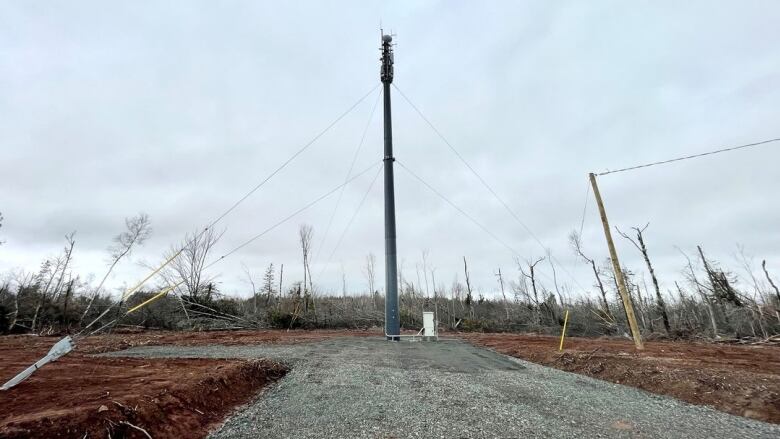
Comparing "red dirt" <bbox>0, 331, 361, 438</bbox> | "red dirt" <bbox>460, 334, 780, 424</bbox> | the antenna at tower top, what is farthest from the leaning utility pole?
"red dirt" <bbox>0, 331, 361, 438</bbox>

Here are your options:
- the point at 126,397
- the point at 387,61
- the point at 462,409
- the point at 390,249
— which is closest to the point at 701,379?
the point at 462,409

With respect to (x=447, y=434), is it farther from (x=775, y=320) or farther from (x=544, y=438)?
(x=775, y=320)

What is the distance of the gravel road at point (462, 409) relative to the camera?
5.19 metres

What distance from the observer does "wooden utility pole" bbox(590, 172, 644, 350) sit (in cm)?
1236

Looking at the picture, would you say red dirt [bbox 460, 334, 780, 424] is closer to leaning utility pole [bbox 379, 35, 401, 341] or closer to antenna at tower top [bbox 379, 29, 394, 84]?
leaning utility pole [bbox 379, 35, 401, 341]

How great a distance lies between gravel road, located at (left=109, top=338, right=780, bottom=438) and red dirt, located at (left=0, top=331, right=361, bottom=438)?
534 millimetres

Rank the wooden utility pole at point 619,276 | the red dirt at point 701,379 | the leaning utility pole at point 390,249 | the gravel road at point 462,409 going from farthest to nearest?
the leaning utility pole at point 390,249, the wooden utility pole at point 619,276, the red dirt at point 701,379, the gravel road at point 462,409

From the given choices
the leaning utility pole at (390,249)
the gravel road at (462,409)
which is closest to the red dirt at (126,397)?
the gravel road at (462,409)

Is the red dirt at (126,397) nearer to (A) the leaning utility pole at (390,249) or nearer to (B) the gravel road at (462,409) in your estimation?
(B) the gravel road at (462,409)

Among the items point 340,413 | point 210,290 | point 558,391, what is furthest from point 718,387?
point 210,290

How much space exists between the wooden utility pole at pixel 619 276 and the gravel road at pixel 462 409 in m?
4.76

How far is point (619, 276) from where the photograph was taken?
12914mm

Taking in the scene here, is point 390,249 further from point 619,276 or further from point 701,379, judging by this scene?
point 701,379

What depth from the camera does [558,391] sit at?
24.6ft
